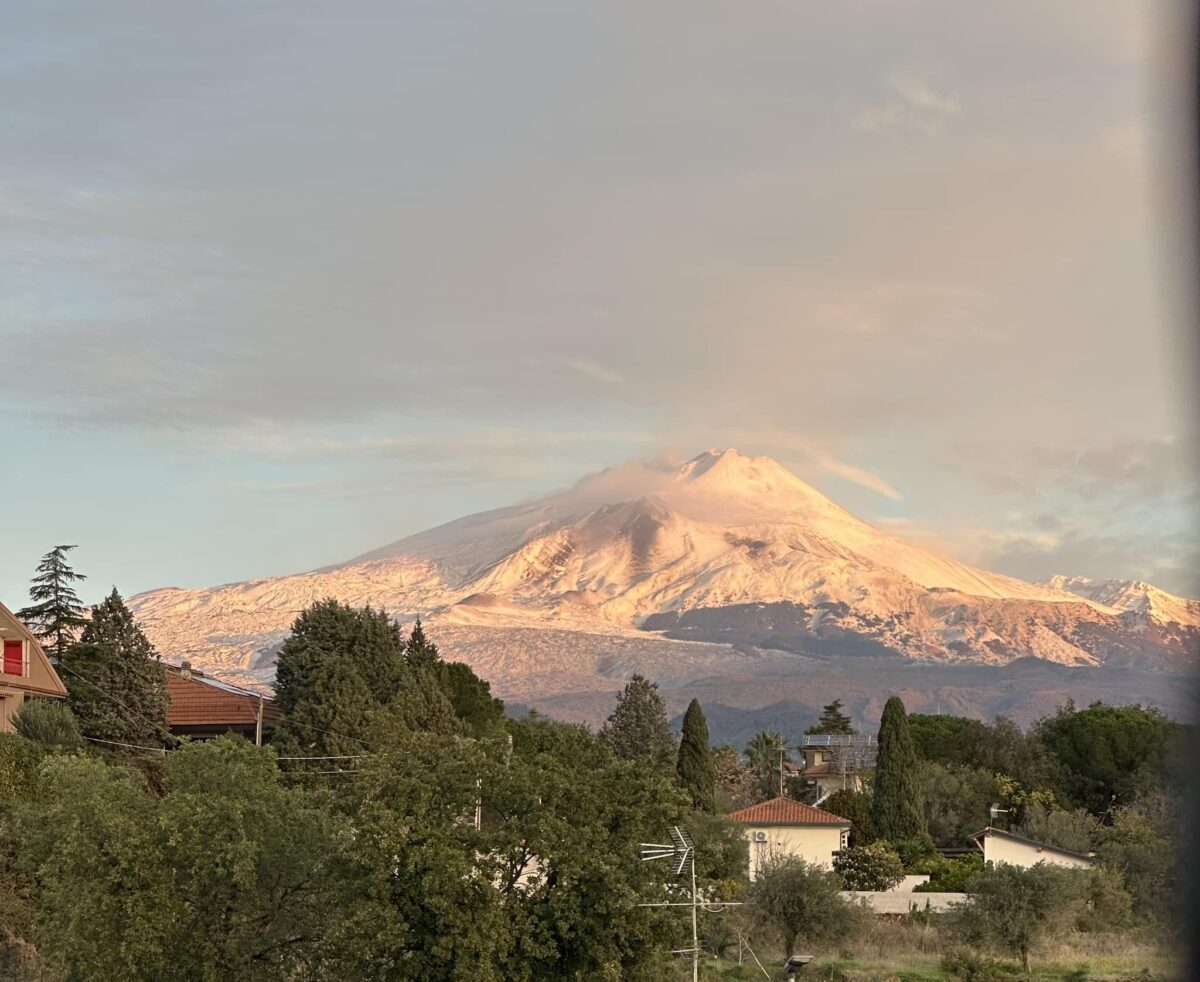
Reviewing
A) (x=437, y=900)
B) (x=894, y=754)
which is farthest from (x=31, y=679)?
(x=894, y=754)

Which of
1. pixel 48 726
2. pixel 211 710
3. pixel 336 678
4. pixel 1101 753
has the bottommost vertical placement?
pixel 1101 753

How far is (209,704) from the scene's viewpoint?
226 feet

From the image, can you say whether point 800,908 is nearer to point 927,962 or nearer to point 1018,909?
point 927,962

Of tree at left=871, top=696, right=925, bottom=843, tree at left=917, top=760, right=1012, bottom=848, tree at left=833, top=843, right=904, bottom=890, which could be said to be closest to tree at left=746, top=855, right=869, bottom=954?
tree at left=833, top=843, right=904, bottom=890

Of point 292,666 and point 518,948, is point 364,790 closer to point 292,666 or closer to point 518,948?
point 518,948

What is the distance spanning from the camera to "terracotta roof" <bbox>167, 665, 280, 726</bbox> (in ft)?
219

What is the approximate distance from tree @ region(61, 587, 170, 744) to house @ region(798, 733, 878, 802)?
4336 cm

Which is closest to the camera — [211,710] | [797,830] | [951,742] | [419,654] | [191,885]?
[191,885]

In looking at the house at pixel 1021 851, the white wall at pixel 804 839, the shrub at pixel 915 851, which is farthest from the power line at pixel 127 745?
the house at pixel 1021 851

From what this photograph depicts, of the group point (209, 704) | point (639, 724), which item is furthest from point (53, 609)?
point (639, 724)

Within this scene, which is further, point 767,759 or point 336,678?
point 767,759

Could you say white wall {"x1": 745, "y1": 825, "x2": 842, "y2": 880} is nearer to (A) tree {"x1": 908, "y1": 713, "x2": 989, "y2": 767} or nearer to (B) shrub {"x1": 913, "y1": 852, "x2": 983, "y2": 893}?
(B) shrub {"x1": 913, "y1": 852, "x2": 983, "y2": 893}

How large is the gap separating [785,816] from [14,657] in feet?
107

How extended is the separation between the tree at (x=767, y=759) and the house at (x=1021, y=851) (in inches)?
1613
